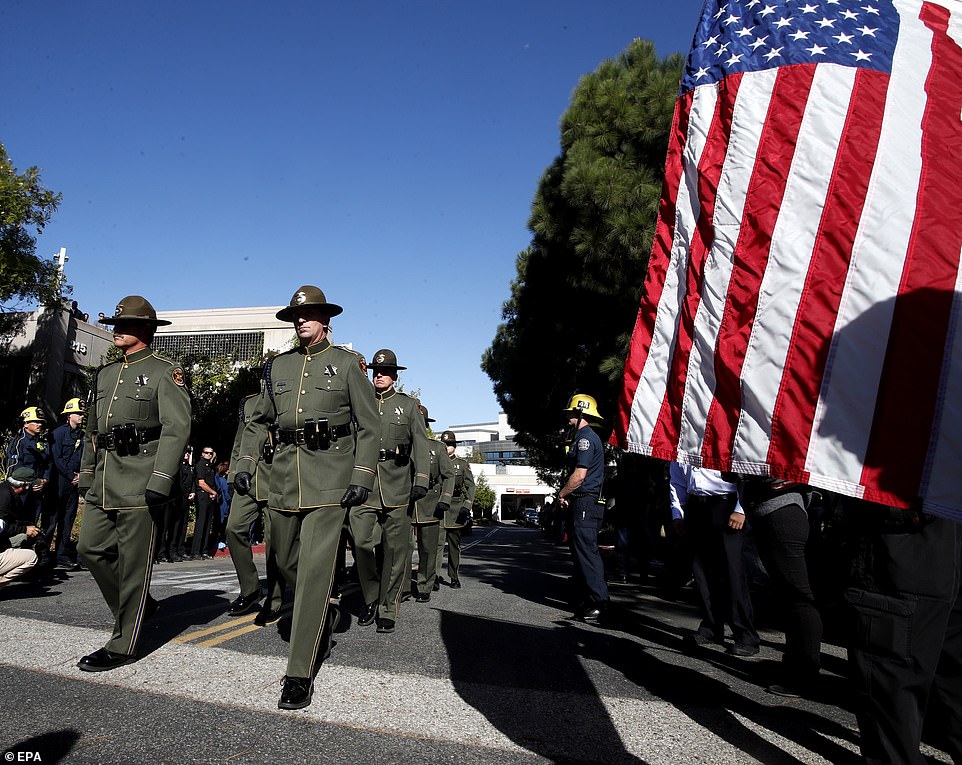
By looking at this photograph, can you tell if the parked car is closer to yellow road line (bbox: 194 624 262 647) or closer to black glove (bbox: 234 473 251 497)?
yellow road line (bbox: 194 624 262 647)

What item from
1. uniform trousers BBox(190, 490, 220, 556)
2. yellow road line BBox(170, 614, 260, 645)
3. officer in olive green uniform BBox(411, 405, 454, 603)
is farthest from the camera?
uniform trousers BBox(190, 490, 220, 556)

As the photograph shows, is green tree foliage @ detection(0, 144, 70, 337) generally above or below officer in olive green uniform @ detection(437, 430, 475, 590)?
above

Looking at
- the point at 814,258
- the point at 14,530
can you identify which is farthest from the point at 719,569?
the point at 14,530

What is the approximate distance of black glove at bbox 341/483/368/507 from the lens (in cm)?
441

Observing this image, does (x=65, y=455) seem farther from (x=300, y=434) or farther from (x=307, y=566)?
(x=307, y=566)

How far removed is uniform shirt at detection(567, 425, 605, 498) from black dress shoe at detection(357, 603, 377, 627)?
2.16m

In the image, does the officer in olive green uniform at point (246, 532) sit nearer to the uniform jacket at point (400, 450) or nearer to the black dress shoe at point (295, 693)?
the uniform jacket at point (400, 450)

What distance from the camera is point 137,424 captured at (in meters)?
4.89

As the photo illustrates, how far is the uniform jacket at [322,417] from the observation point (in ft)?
14.8

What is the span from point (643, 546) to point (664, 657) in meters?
7.41

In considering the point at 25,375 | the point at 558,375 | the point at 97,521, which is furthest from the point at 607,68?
the point at 25,375

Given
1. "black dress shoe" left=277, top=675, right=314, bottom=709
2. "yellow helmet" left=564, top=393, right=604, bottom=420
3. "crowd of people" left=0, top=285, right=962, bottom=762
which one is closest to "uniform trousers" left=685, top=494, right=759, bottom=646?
"crowd of people" left=0, top=285, right=962, bottom=762

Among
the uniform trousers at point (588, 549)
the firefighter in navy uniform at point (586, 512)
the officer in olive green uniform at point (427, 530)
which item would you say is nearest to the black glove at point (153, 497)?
the officer in olive green uniform at point (427, 530)

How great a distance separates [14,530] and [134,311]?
4.06m
